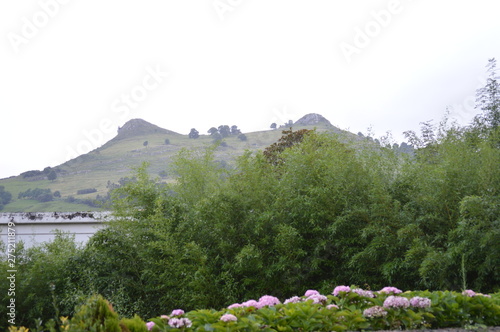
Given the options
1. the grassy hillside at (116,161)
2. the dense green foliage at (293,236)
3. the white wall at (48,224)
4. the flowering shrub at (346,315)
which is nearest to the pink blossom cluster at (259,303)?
the flowering shrub at (346,315)

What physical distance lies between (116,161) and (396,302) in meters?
39.1

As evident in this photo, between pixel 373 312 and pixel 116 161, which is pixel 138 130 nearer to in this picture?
pixel 116 161

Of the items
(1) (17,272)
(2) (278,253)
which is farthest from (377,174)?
(1) (17,272)

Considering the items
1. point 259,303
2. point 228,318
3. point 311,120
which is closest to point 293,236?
point 259,303

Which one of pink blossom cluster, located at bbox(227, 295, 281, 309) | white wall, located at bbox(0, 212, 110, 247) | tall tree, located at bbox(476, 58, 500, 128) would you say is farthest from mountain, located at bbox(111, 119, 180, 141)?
pink blossom cluster, located at bbox(227, 295, 281, 309)

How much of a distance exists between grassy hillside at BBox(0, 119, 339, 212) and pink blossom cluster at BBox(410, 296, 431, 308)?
1893cm

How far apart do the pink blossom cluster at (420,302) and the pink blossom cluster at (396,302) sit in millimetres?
62

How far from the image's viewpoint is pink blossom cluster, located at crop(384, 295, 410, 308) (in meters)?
2.99

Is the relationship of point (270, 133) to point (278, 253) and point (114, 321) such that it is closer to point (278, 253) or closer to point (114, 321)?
point (278, 253)

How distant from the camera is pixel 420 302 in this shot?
3041 mm

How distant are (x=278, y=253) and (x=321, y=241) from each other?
552 mm

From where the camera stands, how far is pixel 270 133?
1705 inches

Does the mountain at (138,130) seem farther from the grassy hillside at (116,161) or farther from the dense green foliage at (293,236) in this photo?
the dense green foliage at (293,236)

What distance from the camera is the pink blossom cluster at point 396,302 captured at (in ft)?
9.82
